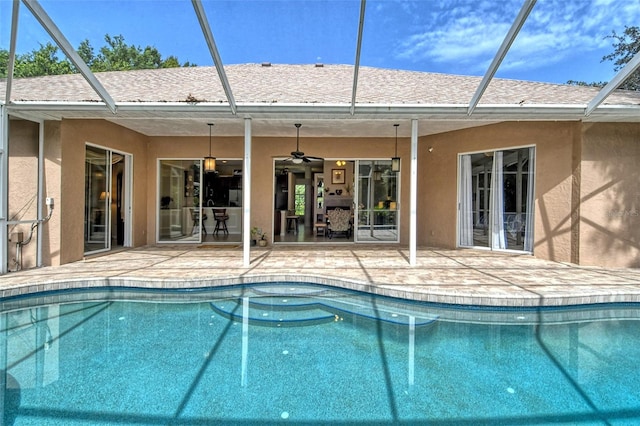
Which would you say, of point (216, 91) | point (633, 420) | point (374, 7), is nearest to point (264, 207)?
point (216, 91)

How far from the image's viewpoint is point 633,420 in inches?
100.0

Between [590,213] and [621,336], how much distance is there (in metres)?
3.10

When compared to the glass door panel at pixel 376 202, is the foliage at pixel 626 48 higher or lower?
higher

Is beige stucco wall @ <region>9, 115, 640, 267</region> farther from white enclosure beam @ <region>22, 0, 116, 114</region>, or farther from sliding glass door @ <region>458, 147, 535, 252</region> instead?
white enclosure beam @ <region>22, 0, 116, 114</region>

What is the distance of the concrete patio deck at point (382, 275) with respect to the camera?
4641mm

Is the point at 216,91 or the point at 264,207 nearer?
the point at 216,91

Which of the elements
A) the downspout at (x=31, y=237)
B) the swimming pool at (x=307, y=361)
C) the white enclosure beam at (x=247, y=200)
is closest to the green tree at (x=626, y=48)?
the swimming pool at (x=307, y=361)

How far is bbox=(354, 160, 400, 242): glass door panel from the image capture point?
9.35 metres

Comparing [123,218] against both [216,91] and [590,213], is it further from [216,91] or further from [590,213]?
[590,213]

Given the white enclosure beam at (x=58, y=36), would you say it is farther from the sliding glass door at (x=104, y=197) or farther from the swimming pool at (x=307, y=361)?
the swimming pool at (x=307, y=361)

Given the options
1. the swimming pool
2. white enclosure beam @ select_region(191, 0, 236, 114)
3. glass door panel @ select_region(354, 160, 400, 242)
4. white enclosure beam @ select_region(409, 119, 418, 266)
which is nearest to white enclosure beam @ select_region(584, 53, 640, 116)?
white enclosure beam @ select_region(409, 119, 418, 266)

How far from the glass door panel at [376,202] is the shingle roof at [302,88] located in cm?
232

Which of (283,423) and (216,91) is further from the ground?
(216,91)

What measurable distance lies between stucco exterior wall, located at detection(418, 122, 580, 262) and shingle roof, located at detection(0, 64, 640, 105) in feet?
2.69
